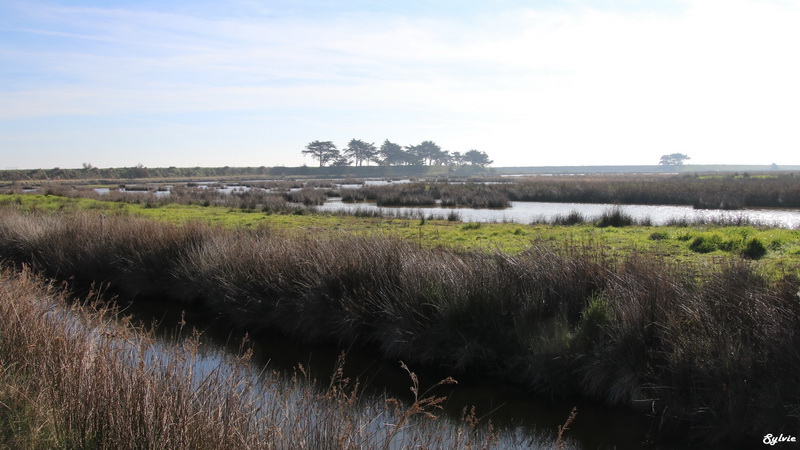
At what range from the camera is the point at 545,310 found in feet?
27.7

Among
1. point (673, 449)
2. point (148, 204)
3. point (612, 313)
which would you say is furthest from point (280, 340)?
point (148, 204)

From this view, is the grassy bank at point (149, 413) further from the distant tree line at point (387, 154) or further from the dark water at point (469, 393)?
the distant tree line at point (387, 154)

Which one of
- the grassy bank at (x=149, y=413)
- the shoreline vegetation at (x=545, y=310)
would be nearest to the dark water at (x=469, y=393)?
the shoreline vegetation at (x=545, y=310)

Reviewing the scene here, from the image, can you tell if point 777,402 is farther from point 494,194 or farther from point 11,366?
point 494,194

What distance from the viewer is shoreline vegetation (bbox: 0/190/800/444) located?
249 inches

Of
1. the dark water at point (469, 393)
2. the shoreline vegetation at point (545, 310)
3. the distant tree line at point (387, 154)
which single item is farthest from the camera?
the distant tree line at point (387, 154)

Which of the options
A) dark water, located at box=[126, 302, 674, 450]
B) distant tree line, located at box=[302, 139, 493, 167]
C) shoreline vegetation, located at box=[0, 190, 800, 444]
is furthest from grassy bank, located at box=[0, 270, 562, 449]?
distant tree line, located at box=[302, 139, 493, 167]

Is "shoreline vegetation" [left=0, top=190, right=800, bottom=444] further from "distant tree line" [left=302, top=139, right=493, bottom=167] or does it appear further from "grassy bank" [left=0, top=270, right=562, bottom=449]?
"distant tree line" [left=302, top=139, right=493, bottom=167]

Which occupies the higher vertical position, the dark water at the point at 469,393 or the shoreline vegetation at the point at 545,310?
the shoreline vegetation at the point at 545,310

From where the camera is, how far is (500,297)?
8.63 metres

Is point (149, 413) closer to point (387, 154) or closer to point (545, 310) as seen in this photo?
point (545, 310)

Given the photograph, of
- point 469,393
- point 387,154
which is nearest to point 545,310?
point 469,393

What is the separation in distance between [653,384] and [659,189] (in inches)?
1572

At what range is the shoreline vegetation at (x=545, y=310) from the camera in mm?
6316
